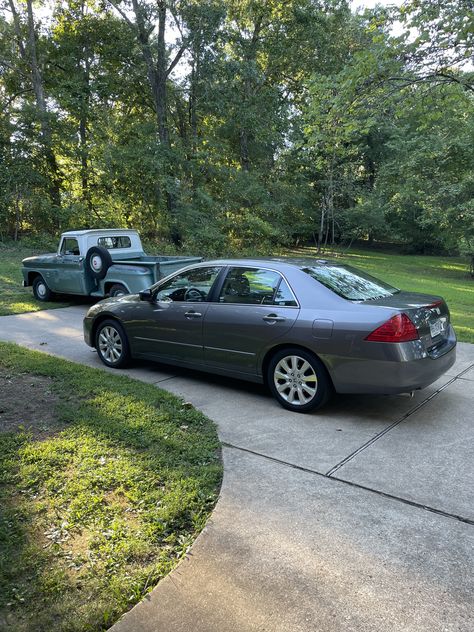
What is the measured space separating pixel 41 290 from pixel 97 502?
9.79 metres

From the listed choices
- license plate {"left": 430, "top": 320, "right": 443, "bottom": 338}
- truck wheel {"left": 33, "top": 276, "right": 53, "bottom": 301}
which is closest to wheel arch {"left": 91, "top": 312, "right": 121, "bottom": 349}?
license plate {"left": 430, "top": 320, "right": 443, "bottom": 338}

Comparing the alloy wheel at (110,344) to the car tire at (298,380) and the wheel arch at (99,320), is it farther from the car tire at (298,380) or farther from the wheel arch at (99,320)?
the car tire at (298,380)

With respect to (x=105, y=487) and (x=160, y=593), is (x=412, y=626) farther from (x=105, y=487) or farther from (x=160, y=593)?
(x=105, y=487)

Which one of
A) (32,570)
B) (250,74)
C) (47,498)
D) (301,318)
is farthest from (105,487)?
(250,74)

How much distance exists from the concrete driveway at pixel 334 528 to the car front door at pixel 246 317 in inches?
22.1

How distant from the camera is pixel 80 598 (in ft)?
7.38

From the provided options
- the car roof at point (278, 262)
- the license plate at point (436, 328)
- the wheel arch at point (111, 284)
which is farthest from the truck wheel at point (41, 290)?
the license plate at point (436, 328)

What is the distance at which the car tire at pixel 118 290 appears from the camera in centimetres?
980

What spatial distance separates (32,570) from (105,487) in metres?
0.81

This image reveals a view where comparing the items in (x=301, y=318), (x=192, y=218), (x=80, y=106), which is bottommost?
(x=301, y=318)

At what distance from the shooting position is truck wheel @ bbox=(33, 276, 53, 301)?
11.6m

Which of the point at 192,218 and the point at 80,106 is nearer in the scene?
the point at 192,218

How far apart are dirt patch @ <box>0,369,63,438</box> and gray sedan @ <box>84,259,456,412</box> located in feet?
4.16

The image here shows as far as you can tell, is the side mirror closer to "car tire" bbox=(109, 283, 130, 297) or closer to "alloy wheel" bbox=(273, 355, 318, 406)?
"alloy wheel" bbox=(273, 355, 318, 406)
